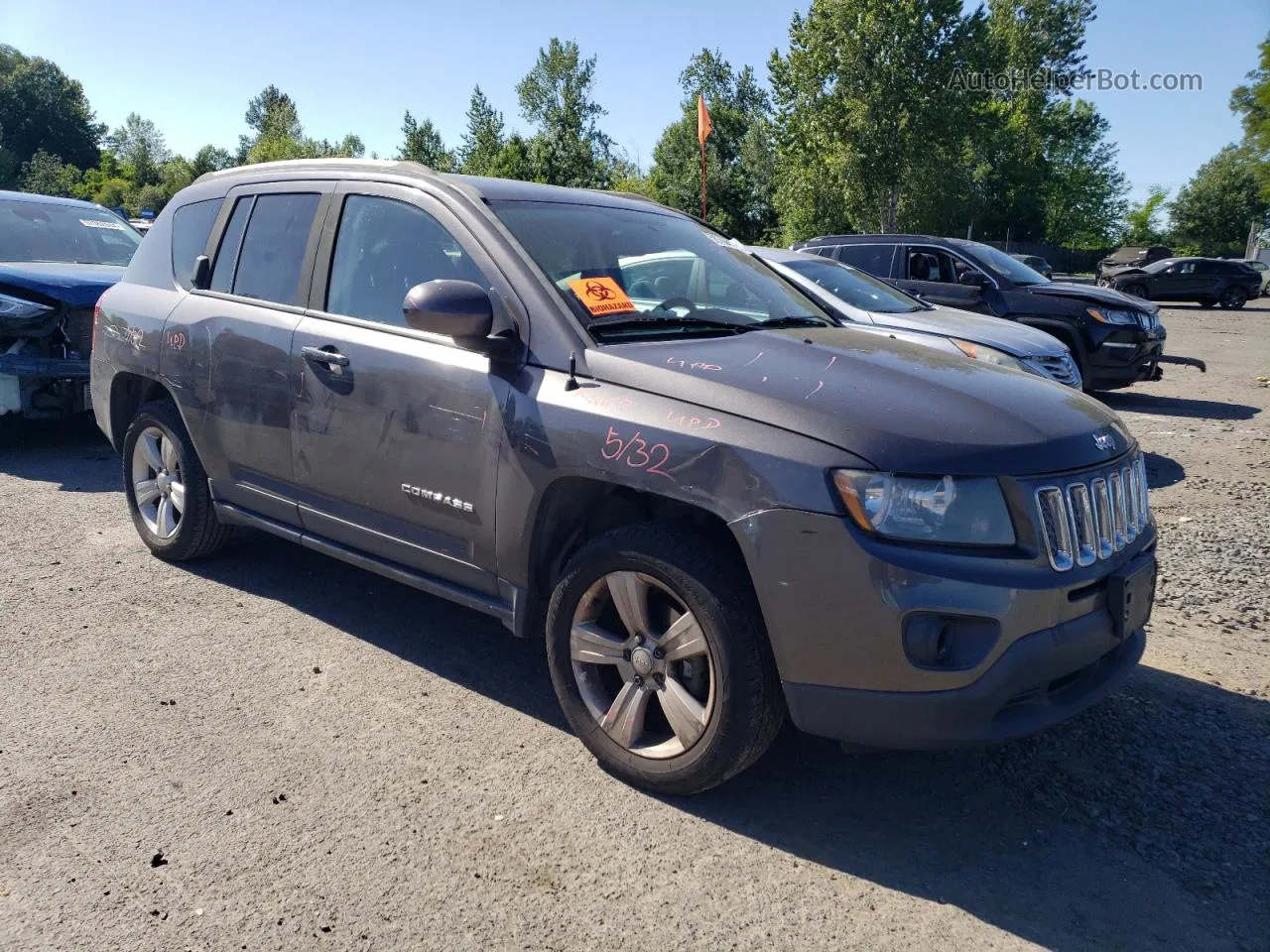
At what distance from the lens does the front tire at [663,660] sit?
2.81 meters

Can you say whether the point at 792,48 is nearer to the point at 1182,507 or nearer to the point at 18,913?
the point at 1182,507

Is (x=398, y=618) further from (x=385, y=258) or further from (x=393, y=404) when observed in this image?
(x=385, y=258)

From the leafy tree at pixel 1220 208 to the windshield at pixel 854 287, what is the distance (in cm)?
6796

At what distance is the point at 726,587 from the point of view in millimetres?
2809

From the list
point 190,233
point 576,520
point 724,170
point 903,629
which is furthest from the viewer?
point 724,170

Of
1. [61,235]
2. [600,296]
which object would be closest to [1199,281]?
[61,235]

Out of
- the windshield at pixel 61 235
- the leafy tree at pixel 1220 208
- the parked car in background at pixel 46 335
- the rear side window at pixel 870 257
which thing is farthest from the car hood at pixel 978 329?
the leafy tree at pixel 1220 208

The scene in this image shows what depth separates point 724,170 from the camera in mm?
56031

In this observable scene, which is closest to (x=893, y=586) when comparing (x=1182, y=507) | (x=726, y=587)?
(x=726, y=587)

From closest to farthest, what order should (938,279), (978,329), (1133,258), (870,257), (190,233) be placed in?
(190,233), (978,329), (938,279), (870,257), (1133,258)

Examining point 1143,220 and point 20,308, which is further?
point 1143,220

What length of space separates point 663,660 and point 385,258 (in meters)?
1.97

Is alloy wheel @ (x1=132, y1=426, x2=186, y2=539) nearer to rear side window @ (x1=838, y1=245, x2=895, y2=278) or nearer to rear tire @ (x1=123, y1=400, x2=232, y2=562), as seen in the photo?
rear tire @ (x1=123, y1=400, x2=232, y2=562)

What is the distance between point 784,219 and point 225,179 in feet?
152
